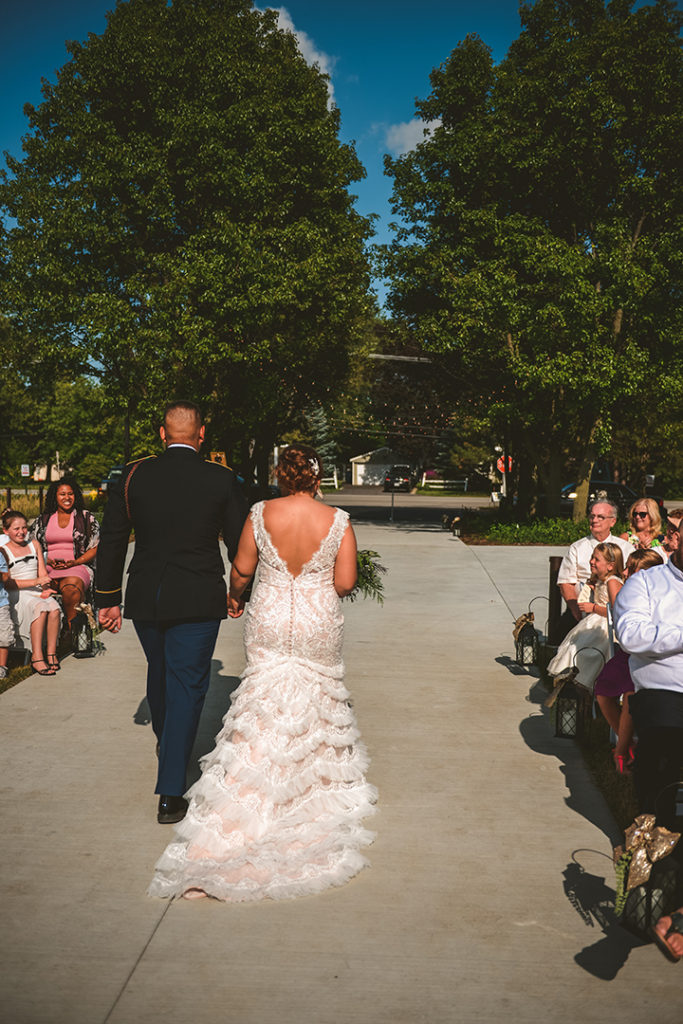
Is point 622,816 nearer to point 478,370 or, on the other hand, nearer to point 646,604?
point 646,604

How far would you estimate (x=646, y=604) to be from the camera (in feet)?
13.3

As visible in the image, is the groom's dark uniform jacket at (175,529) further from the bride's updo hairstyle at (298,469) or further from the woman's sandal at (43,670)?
the woman's sandal at (43,670)

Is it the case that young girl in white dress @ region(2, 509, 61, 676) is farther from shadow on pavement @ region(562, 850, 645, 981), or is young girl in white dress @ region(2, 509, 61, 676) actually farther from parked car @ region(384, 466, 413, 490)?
parked car @ region(384, 466, 413, 490)

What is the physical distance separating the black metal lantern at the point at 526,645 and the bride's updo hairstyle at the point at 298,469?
4251 mm

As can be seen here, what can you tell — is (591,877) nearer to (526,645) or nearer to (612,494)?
(526,645)

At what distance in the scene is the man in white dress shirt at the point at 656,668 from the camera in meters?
3.92

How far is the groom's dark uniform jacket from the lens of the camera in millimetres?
4617

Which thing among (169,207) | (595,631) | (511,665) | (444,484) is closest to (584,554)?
(595,631)

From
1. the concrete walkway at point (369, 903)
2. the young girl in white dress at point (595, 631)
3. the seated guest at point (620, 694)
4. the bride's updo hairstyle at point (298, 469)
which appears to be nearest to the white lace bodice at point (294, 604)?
the bride's updo hairstyle at point (298, 469)

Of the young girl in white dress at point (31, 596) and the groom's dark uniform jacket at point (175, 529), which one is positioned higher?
the groom's dark uniform jacket at point (175, 529)

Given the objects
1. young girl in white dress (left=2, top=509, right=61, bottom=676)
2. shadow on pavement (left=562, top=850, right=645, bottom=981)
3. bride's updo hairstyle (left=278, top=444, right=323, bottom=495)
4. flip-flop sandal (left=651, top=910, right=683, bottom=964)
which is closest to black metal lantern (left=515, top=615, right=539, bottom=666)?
shadow on pavement (left=562, top=850, right=645, bottom=981)

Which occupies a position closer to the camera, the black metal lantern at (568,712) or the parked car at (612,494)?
the black metal lantern at (568,712)

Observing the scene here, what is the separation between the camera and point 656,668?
13.3 ft

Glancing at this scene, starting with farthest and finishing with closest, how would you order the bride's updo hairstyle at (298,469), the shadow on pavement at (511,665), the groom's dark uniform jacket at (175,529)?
1. the shadow on pavement at (511,665)
2. the groom's dark uniform jacket at (175,529)
3. the bride's updo hairstyle at (298,469)
